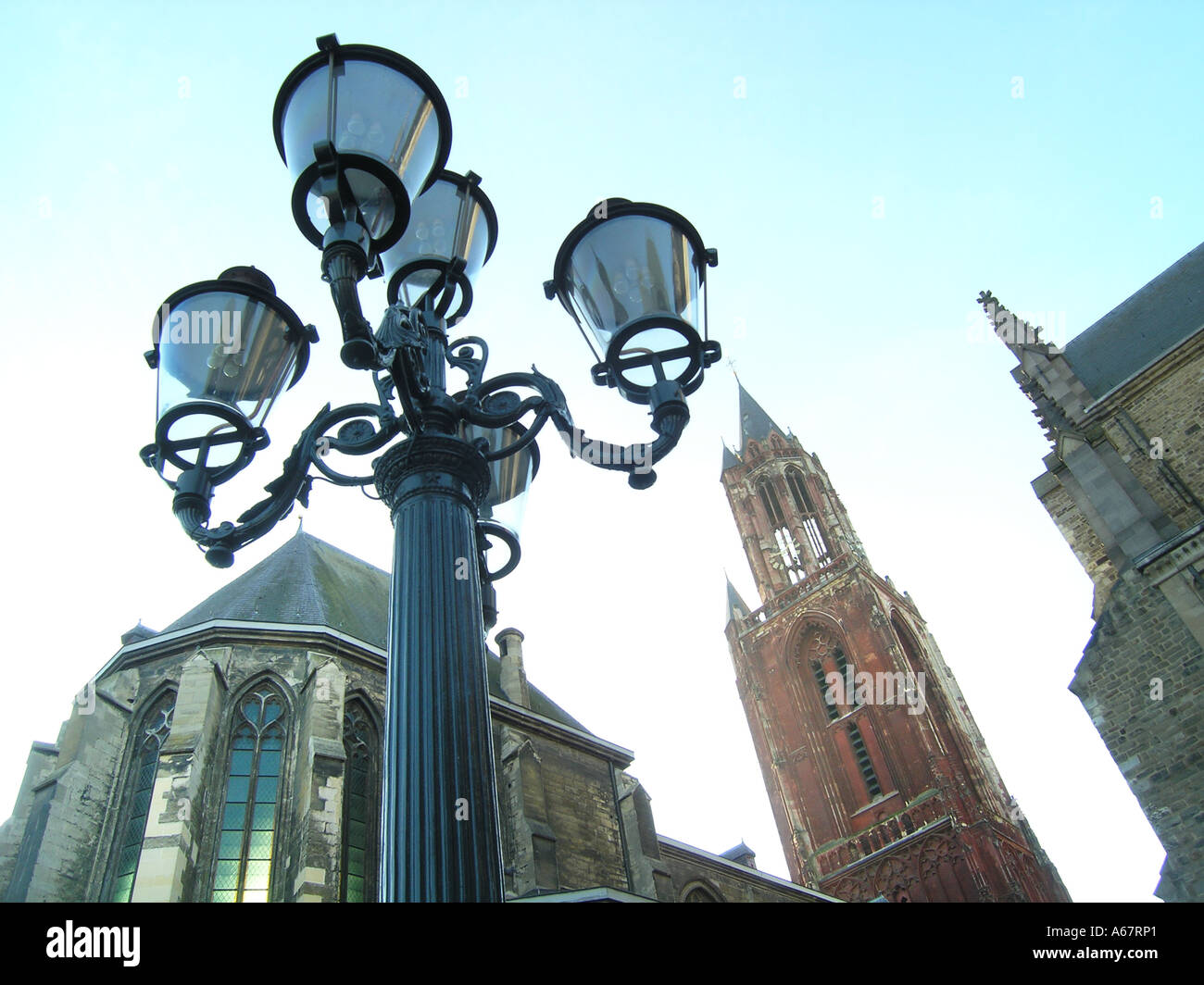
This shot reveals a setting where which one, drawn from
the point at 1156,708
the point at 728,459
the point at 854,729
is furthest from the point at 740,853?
the point at 728,459

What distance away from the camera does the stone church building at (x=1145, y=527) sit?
1323 cm

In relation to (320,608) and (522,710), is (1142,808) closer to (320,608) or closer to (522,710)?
(522,710)

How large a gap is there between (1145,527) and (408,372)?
16.0 metres

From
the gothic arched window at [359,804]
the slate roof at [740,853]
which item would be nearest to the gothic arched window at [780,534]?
the slate roof at [740,853]

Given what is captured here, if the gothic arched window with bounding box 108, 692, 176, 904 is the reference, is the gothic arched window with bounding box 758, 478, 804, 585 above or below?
above

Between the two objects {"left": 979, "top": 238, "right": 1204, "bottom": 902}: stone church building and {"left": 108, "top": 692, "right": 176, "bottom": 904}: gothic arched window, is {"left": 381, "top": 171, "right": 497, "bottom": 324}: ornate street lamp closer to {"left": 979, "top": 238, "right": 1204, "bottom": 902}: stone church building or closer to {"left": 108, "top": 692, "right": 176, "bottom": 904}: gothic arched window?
{"left": 108, "top": 692, "right": 176, "bottom": 904}: gothic arched window

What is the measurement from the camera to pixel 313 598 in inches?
613

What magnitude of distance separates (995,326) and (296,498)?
21.9 metres

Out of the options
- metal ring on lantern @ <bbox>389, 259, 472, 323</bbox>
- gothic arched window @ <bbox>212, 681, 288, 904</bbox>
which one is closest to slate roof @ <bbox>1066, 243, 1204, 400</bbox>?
metal ring on lantern @ <bbox>389, 259, 472, 323</bbox>

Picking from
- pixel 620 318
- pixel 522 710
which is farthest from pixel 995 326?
pixel 620 318

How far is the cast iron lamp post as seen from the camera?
8.79 feet

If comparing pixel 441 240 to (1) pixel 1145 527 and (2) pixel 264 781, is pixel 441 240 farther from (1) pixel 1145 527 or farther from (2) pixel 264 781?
(1) pixel 1145 527

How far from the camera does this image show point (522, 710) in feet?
51.7
